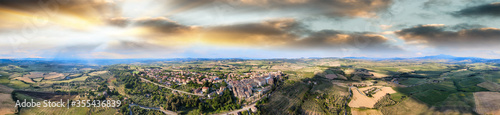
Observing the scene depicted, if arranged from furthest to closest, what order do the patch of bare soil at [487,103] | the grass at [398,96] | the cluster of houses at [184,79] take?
1. the cluster of houses at [184,79]
2. the grass at [398,96]
3. the patch of bare soil at [487,103]

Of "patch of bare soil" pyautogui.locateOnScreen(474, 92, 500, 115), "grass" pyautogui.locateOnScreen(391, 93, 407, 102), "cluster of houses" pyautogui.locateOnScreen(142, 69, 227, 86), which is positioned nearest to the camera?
"patch of bare soil" pyautogui.locateOnScreen(474, 92, 500, 115)

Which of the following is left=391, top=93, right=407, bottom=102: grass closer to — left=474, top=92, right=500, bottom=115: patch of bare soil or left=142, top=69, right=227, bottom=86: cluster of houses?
left=474, top=92, right=500, bottom=115: patch of bare soil

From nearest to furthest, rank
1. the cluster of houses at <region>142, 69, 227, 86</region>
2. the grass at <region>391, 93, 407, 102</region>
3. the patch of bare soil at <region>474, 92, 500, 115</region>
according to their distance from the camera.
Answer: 1. the patch of bare soil at <region>474, 92, 500, 115</region>
2. the grass at <region>391, 93, 407, 102</region>
3. the cluster of houses at <region>142, 69, 227, 86</region>

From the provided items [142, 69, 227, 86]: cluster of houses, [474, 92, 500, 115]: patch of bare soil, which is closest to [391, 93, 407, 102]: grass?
[474, 92, 500, 115]: patch of bare soil

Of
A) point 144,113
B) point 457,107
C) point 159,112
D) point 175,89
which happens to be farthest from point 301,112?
point 175,89

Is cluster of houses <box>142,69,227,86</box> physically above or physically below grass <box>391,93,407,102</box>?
above

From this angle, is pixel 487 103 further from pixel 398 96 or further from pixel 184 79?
pixel 184 79

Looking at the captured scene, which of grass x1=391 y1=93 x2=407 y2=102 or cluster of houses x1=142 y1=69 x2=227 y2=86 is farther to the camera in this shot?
cluster of houses x1=142 y1=69 x2=227 y2=86

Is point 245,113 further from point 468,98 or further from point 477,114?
point 468,98

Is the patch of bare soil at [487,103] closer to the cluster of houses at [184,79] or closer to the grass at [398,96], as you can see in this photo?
the grass at [398,96]

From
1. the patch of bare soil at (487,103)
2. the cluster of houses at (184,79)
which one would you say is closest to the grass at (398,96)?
the patch of bare soil at (487,103)

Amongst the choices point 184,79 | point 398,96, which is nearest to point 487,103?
point 398,96
